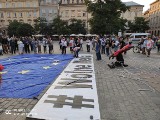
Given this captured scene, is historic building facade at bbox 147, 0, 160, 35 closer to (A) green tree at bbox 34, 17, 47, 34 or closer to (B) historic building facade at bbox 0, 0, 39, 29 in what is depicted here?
(A) green tree at bbox 34, 17, 47, 34

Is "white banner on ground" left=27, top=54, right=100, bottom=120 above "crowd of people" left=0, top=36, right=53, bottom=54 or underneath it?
underneath

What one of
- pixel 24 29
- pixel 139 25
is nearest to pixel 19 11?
pixel 24 29

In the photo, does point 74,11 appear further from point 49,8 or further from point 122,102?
point 122,102

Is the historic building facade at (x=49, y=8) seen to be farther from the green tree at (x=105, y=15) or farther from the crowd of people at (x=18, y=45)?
the crowd of people at (x=18, y=45)

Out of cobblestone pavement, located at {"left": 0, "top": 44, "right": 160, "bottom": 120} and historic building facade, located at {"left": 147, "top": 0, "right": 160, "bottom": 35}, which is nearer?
cobblestone pavement, located at {"left": 0, "top": 44, "right": 160, "bottom": 120}

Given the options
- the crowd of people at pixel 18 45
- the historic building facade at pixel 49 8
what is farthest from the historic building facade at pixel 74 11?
the crowd of people at pixel 18 45

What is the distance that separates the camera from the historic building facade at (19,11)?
84.6m

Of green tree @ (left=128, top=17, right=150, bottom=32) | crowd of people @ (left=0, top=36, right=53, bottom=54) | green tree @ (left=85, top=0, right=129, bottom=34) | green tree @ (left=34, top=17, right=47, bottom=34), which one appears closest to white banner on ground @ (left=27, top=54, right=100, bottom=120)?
crowd of people @ (left=0, top=36, right=53, bottom=54)

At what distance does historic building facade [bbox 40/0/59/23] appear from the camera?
84625 mm

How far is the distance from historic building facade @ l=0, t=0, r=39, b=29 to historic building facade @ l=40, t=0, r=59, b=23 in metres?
2.03

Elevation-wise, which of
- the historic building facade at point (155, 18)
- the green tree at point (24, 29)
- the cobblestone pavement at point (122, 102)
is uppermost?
the historic building facade at point (155, 18)

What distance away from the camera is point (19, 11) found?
85.8 metres

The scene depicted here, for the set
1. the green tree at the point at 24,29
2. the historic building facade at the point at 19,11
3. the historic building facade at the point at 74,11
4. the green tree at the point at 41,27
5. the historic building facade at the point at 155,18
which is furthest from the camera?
the historic building facade at the point at 74,11

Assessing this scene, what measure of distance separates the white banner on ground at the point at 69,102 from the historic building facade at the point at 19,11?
8069 cm
